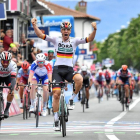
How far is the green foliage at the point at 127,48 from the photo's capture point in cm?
11338

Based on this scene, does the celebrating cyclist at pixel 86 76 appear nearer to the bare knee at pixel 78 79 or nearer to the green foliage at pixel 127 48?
the bare knee at pixel 78 79

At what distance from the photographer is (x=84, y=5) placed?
365 feet

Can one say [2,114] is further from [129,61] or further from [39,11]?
[129,61]

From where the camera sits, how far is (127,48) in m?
131

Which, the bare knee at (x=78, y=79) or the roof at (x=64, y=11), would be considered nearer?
the bare knee at (x=78, y=79)

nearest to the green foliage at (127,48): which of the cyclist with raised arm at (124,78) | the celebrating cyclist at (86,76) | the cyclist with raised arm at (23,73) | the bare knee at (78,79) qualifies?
the celebrating cyclist at (86,76)

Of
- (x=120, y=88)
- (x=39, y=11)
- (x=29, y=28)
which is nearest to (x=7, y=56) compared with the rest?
(x=120, y=88)

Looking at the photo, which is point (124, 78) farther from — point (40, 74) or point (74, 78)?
point (74, 78)

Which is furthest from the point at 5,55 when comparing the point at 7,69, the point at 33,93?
the point at 33,93

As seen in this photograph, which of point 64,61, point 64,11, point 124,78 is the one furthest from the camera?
point 64,11

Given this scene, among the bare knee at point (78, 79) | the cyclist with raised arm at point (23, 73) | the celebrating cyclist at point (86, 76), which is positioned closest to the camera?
the bare knee at point (78, 79)

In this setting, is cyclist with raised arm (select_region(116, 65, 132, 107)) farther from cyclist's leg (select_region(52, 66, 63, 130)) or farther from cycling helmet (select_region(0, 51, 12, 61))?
cyclist's leg (select_region(52, 66, 63, 130))

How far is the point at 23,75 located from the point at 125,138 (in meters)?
8.23

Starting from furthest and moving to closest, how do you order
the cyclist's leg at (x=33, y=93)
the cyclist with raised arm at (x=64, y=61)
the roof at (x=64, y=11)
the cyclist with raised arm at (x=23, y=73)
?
1. the roof at (x=64, y=11)
2. the cyclist with raised arm at (x=23, y=73)
3. the cyclist's leg at (x=33, y=93)
4. the cyclist with raised arm at (x=64, y=61)
